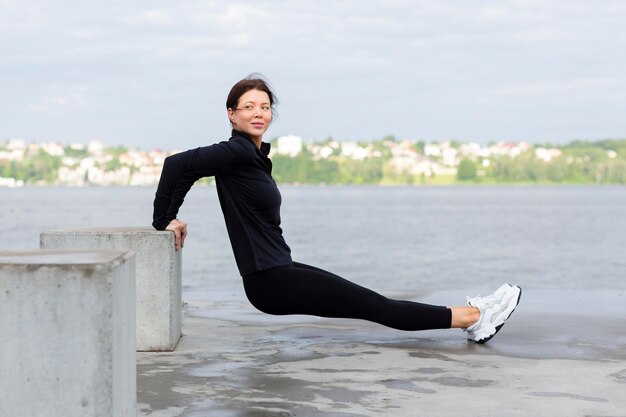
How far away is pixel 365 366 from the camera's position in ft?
21.1

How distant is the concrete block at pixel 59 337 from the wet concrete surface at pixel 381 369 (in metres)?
1.27

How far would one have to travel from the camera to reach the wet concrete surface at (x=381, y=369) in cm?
527

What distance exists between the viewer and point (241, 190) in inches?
260

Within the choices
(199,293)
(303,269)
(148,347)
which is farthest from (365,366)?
(199,293)

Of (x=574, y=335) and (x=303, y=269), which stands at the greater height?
(x=303, y=269)

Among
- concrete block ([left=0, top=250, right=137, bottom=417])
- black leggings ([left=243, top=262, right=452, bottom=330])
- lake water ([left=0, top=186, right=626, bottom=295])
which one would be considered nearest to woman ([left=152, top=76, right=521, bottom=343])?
black leggings ([left=243, top=262, right=452, bottom=330])

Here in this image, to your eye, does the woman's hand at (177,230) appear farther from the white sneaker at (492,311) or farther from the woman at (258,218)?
the white sneaker at (492,311)

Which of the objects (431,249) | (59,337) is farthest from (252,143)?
(431,249)

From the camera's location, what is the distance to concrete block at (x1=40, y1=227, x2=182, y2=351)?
7.05 meters

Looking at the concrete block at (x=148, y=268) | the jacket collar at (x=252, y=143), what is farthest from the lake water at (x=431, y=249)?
the jacket collar at (x=252, y=143)

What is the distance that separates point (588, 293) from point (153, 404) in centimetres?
652

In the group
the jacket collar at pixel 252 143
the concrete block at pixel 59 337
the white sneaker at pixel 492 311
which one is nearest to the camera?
the concrete block at pixel 59 337

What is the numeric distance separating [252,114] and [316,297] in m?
1.26

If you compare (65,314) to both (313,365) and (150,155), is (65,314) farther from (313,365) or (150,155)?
(150,155)
